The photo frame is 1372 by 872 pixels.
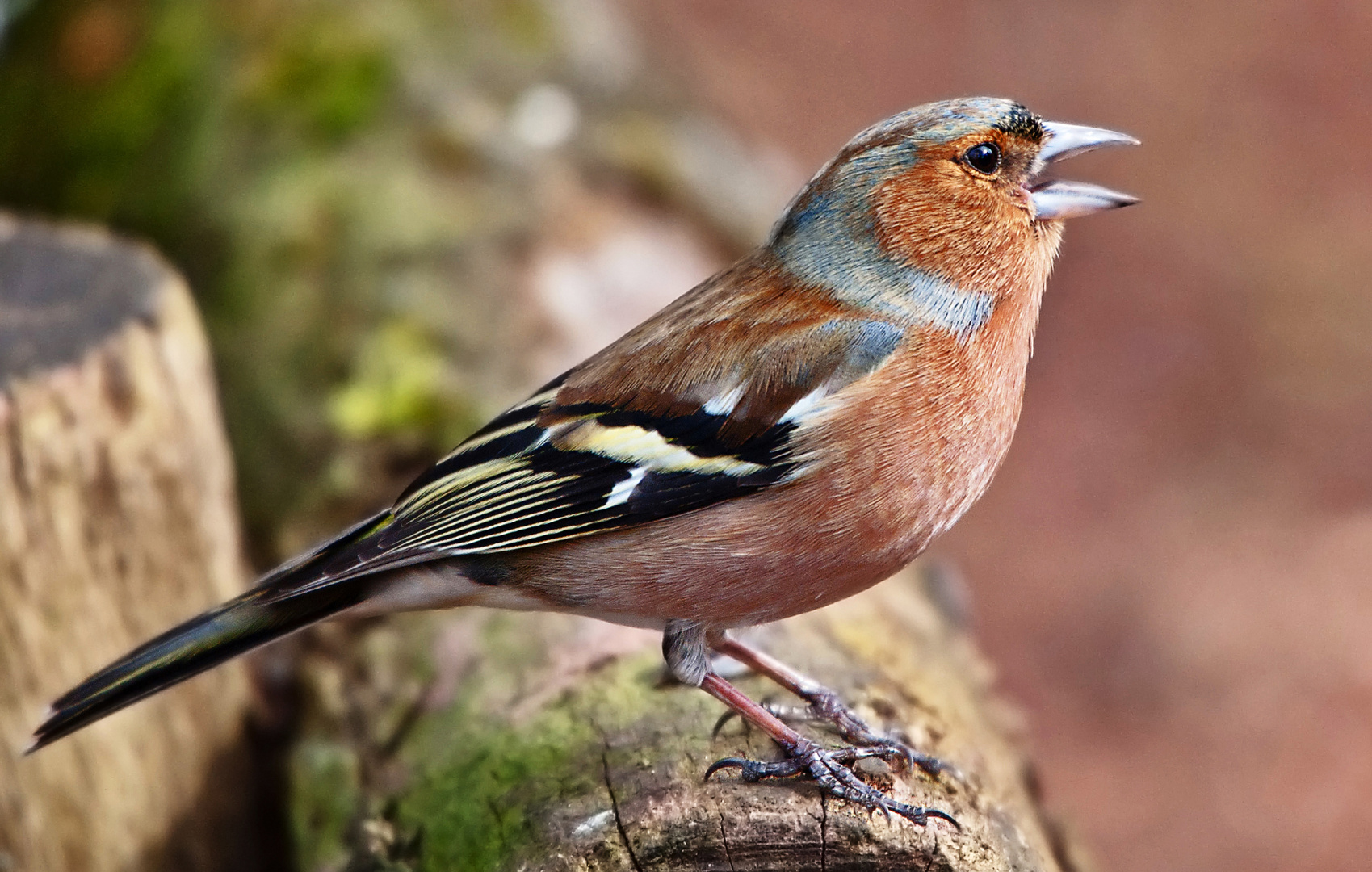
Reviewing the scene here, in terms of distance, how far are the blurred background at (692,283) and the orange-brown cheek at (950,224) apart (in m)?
1.74

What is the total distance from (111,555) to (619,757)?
2037 mm

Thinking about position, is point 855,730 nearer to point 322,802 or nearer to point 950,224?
point 950,224

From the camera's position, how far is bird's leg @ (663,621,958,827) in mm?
2953

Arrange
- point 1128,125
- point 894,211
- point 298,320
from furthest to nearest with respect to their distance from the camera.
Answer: point 1128,125 → point 298,320 → point 894,211

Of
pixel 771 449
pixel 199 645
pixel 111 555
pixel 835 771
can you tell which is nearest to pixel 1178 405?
pixel 771 449

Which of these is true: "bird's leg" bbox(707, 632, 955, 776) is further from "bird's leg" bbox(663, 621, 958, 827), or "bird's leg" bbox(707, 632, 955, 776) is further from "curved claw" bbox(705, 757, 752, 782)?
"curved claw" bbox(705, 757, 752, 782)

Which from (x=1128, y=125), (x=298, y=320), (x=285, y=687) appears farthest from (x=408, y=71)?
Answer: (x=1128, y=125)

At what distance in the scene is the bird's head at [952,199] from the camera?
352cm

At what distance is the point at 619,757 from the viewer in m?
3.26

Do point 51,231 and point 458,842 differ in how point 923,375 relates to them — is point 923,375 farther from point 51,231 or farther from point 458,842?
point 51,231

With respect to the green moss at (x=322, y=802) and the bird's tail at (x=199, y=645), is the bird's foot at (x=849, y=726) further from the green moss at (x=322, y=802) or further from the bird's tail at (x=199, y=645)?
the green moss at (x=322, y=802)

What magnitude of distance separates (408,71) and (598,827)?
155 inches

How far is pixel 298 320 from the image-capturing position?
17.7 feet

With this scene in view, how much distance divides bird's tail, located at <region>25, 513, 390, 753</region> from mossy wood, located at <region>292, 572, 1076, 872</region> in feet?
2.00
